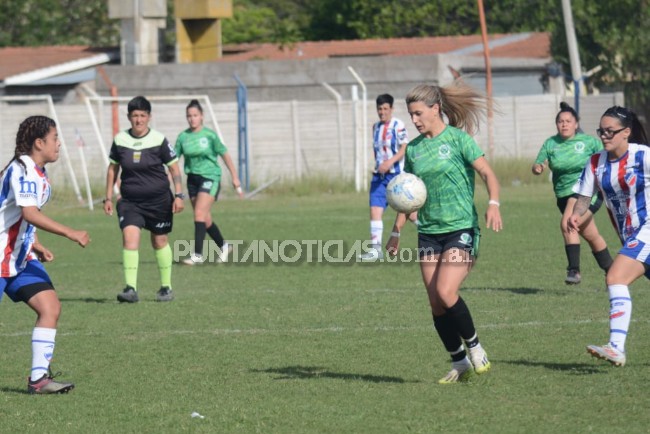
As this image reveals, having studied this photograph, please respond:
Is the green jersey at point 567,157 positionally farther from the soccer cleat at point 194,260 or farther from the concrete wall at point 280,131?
the concrete wall at point 280,131

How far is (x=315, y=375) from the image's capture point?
25.3ft

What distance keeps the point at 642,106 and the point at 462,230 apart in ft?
100

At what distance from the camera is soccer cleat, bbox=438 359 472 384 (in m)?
7.32

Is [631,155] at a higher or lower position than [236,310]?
higher

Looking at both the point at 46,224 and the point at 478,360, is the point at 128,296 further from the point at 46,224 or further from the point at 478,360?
the point at 478,360

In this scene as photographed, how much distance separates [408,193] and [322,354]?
1794mm

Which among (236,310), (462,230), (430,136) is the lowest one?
(236,310)

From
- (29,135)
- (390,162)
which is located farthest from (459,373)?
(390,162)

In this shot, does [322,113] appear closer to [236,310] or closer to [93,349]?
[236,310]

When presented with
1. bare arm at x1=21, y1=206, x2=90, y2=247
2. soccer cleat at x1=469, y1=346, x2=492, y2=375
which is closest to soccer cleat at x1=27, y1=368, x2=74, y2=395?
bare arm at x1=21, y1=206, x2=90, y2=247

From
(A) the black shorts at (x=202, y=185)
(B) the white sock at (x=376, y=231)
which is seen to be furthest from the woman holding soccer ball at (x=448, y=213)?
(A) the black shorts at (x=202, y=185)

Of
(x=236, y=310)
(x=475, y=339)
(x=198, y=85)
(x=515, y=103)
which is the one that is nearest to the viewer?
(x=475, y=339)

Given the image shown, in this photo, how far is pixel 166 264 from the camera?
11.8 metres

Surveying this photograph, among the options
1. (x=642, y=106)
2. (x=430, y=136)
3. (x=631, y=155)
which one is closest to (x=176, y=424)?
(x=430, y=136)
